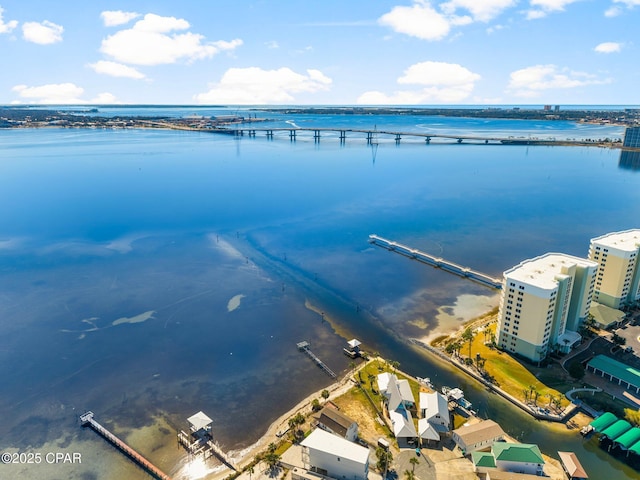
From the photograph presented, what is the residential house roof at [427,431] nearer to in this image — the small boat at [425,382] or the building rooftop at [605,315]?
the small boat at [425,382]

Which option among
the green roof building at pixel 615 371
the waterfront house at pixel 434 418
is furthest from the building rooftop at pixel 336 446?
the green roof building at pixel 615 371

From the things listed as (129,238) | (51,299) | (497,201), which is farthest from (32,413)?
(497,201)

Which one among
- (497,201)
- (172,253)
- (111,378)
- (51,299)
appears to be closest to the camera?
(111,378)

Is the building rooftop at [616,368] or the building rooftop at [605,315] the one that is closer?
the building rooftop at [616,368]

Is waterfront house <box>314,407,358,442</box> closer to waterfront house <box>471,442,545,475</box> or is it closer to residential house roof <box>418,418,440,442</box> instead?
residential house roof <box>418,418,440,442</box>

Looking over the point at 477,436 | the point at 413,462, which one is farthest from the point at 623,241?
the point at 413,462

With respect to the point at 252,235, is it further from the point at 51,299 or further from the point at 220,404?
the point at 220,404
